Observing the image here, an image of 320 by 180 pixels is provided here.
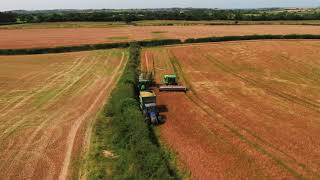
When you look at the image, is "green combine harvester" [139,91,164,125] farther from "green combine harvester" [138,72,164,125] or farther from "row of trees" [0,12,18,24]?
"row of trees" [0,12,18,24]

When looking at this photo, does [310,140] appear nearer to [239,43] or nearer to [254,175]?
[254,175]

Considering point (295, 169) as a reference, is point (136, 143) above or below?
above

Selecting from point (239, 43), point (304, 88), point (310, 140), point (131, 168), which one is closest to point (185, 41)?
point (239, 43)

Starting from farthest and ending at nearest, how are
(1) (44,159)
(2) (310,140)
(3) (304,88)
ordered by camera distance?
1. (3) (304,88)
2. (2) (310,140)
3. (1) (44,159)

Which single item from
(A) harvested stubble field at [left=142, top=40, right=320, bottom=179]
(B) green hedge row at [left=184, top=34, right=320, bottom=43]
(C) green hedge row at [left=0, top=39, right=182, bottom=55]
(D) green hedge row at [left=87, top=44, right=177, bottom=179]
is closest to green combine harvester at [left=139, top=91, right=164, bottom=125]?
(A) harvested stubble field at [left=142, top=40, right=320, bottom=179]

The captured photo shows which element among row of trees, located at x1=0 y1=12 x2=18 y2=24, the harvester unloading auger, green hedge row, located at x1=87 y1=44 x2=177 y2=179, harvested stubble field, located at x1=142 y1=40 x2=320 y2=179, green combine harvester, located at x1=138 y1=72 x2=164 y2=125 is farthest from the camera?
row of trees, located at x1=0 y1=12 x2=18 y2=24
